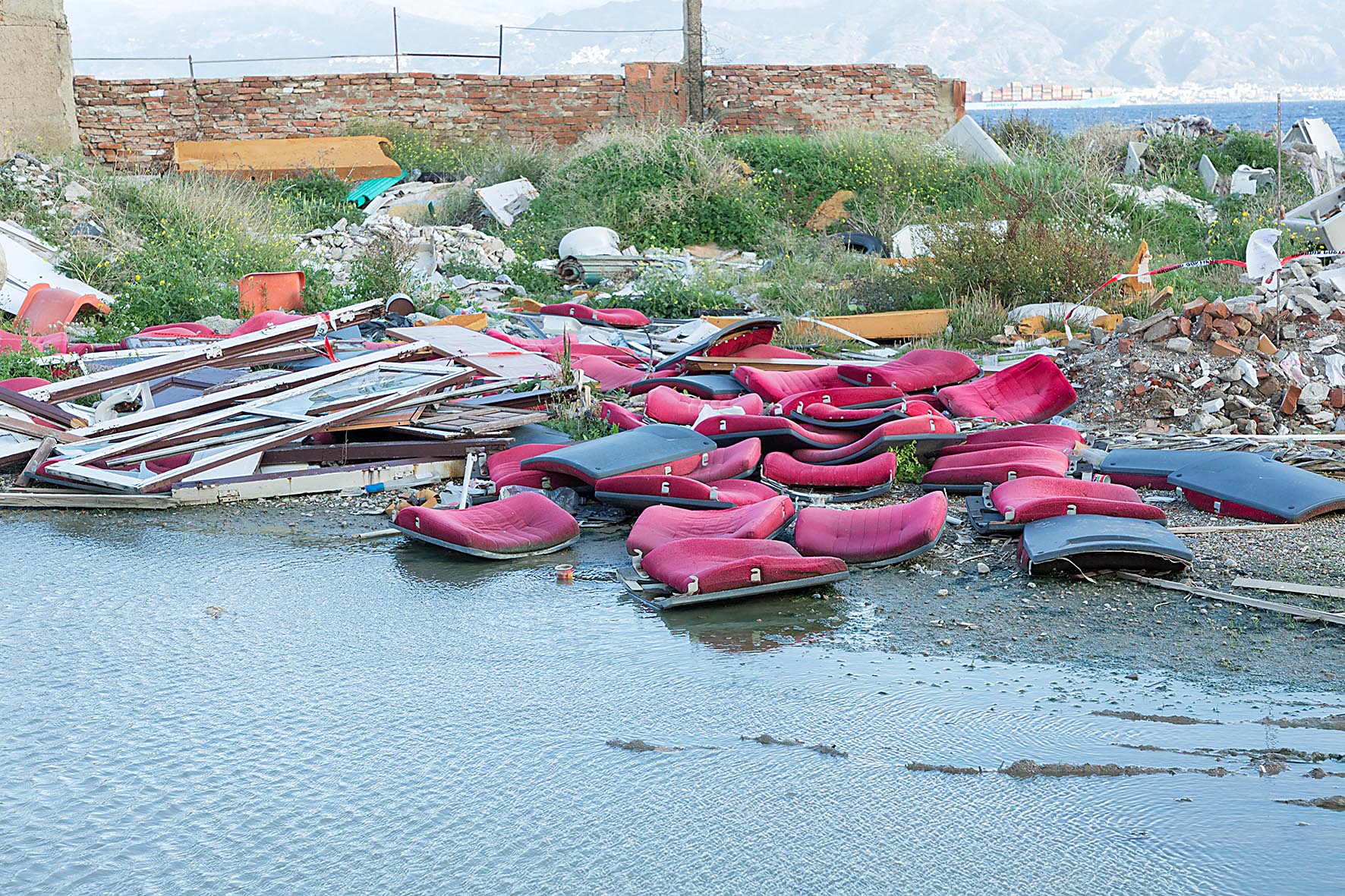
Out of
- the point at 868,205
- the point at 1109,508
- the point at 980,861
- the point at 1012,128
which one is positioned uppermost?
the point at 1012,128

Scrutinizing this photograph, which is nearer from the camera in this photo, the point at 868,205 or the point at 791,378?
the point at 791,378

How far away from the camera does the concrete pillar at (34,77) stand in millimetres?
15984

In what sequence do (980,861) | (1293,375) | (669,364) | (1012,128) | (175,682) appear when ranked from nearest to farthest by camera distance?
(980,861)
(175,682)
(1293,375)
(669,364)
(1012,128)

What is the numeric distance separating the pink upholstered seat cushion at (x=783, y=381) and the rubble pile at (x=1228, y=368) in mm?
1716

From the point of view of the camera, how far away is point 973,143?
18.2 m

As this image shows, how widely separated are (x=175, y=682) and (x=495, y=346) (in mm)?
4904

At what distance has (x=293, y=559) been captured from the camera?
18.0 feet

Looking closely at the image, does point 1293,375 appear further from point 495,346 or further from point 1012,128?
point 1012,128

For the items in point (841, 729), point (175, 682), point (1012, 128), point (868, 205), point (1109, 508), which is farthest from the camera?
point (1012, 128)

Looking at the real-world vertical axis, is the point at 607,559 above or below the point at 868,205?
below

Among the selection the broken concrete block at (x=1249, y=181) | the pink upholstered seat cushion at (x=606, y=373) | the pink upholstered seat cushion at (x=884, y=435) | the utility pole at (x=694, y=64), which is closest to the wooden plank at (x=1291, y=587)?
the pink upholstered seat cushion at (x=884, y=435)

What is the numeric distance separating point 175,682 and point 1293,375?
Result: 22.0 feet

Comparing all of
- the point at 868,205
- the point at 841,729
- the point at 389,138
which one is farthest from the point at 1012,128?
the point at 841,729

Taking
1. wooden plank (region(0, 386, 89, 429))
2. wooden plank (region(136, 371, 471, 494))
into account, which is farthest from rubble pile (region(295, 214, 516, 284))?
wooden plank (region(136, 371, 471, 494))
